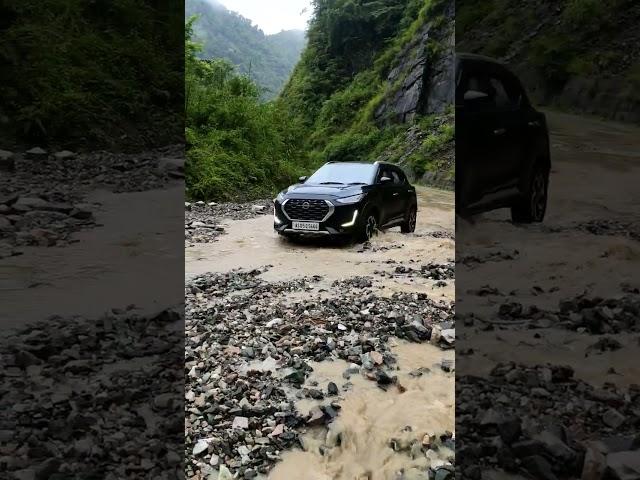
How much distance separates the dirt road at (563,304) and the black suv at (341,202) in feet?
12.9

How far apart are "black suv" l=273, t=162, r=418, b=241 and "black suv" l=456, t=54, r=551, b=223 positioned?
414 centimetres

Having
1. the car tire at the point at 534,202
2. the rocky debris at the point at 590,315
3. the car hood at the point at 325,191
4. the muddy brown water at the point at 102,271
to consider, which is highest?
the car tire at the point at 534,202

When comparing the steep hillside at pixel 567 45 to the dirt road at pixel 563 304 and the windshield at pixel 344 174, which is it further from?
the windshield at pixel 344 174

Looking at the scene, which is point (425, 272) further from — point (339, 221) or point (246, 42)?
point (246, 42)

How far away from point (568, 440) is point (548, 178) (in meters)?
0.91

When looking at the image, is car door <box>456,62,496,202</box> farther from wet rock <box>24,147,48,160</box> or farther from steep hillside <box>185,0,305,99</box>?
steep hillside <box>185,0,305,99</box>

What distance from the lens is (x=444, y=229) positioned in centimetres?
870

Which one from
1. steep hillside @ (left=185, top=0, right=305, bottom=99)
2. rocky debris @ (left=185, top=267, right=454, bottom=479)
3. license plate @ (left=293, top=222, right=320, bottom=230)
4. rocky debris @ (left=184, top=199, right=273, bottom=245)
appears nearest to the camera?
rocky debris @ (left=185, top=267, right=454, bottom=479)

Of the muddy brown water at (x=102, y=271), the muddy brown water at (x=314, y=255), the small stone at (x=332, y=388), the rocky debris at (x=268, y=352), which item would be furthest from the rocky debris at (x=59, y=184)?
the small stone at (x=332, y=388)

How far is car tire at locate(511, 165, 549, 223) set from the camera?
75.1 inches

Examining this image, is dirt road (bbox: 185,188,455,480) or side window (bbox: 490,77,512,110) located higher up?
side window (bbox: 490,77,512,110)

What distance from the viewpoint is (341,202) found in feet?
19.9

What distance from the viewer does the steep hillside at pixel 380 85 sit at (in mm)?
15664

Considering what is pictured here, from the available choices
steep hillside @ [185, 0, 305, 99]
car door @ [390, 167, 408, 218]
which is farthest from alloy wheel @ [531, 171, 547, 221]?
steep hillside @ [185, 0, 305, 99]
